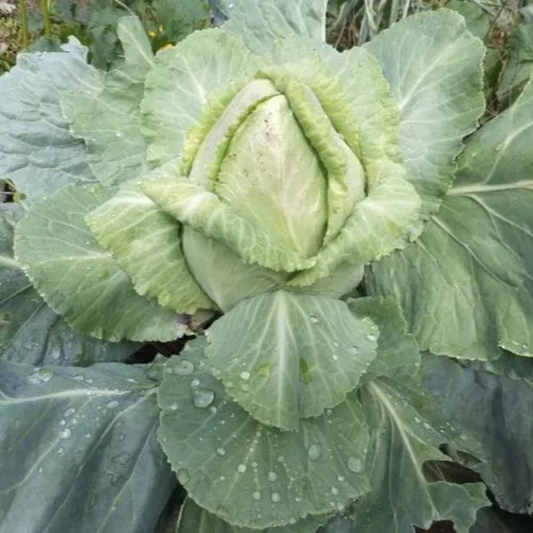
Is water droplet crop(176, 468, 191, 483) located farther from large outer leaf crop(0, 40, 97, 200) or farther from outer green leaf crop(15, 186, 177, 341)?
large outer leaf crop(0, 40, 97, 200)

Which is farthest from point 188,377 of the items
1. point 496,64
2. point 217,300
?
point 496,64

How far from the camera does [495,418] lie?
53.0 inches

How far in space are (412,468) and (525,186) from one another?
20.0 inches

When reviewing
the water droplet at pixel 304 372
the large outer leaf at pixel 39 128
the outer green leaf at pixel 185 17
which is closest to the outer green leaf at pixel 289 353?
the water droplet at pixel 304 372

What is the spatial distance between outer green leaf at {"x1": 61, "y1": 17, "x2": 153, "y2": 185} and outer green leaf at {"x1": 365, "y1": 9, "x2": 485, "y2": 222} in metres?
0.49

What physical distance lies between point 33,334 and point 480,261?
820mm

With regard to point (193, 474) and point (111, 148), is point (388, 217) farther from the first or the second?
point (111, 148)

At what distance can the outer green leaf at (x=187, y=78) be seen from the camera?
1316mm

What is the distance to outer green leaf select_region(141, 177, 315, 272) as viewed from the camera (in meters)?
1.01

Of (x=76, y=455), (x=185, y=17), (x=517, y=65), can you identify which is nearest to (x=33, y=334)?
Answer: (x=76, y=455)

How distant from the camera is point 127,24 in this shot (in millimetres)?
1459

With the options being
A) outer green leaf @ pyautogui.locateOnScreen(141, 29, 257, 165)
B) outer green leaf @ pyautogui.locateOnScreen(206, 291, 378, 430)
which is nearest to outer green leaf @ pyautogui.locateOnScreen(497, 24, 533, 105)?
outer green leaf @ pyautogui.locateOnScreen(141, 29, 257, 165)

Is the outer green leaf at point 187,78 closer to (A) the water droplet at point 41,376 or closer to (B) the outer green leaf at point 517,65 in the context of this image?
(A) the water droplet at point 41,376

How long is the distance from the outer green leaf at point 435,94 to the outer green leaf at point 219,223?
0.35 m
